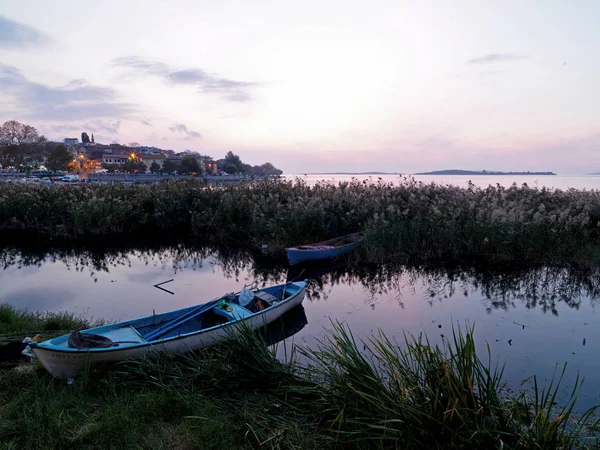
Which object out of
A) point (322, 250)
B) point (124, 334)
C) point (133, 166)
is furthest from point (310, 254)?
point (133, 166)

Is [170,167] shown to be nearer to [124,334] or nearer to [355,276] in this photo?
[355,276]

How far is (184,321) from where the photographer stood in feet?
26.0

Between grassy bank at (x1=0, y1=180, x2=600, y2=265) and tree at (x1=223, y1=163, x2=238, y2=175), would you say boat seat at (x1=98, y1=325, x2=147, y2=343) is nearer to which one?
grassy bank at (x1=0, y1=180, x2=600, y2=265)

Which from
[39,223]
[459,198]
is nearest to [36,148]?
[39,223]

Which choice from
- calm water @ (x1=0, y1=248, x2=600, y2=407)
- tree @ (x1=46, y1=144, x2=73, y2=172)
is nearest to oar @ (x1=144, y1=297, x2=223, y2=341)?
calm water @ (x1=0, y1=248, x2=600, y2=407)

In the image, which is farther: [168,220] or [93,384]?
[168,220]

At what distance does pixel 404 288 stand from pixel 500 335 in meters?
4.15

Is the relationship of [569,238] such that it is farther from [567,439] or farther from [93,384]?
[93,384]

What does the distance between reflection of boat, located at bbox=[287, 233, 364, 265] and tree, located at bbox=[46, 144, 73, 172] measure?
80.4 metres

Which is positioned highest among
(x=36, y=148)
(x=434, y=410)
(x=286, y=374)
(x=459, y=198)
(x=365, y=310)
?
(x=36, y=148)

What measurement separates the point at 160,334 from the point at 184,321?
634 mm

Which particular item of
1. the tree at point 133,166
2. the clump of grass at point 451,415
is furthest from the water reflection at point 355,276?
the tree at point 133,166

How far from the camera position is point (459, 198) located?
19.1 metres

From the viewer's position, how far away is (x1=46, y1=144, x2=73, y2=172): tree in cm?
8025
